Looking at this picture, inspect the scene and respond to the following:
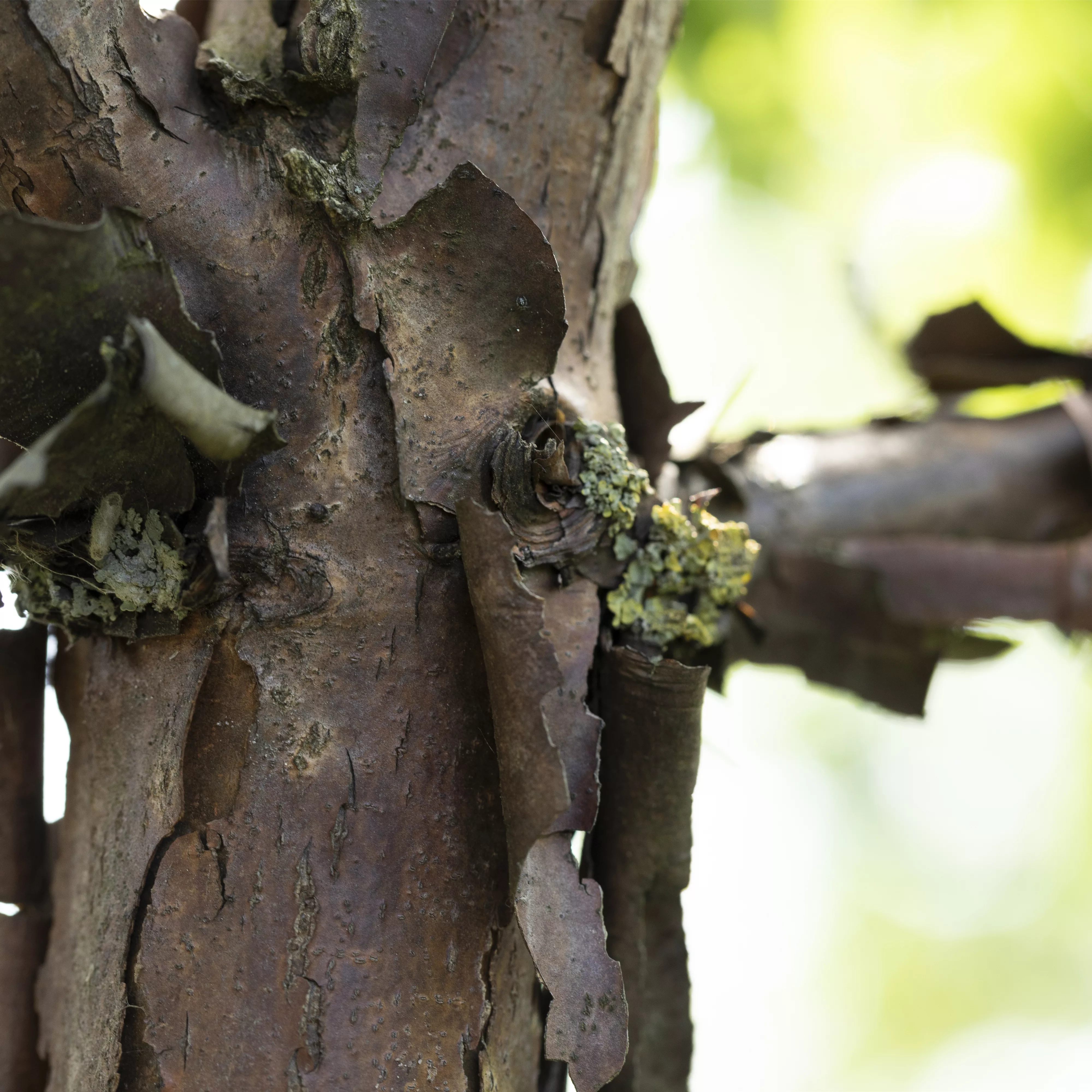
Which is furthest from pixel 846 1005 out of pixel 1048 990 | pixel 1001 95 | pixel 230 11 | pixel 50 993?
pixel 230 11

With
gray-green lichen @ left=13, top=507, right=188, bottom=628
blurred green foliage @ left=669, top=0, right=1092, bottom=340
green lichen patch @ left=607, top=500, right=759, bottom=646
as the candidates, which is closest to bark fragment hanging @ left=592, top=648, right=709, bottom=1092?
green lichen patch @ left=607, top=500, right=759, bottom=646

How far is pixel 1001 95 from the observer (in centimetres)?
333

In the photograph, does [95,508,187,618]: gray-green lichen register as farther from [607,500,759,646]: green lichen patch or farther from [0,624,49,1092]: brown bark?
[607,500,759,646]: green lichen patch

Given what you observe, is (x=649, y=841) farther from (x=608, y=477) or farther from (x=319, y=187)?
(x=319, y=187)

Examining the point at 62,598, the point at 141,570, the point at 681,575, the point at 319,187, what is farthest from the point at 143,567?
the point at 681,575

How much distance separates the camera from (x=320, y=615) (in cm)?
73

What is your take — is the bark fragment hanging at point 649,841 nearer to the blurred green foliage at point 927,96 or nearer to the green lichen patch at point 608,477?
the green lichen patch at point 608,477

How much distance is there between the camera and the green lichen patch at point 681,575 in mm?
866

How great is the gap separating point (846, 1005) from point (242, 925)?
5.81 meters

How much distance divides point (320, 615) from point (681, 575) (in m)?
0.34

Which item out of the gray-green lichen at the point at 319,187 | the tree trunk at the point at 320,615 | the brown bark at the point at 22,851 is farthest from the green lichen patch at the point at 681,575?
the brown bark at the point at 22,851

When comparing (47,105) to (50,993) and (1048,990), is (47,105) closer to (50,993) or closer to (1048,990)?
(50,993)

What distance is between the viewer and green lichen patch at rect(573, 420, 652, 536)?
0.83 m

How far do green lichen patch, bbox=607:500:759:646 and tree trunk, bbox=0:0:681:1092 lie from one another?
18 cm
